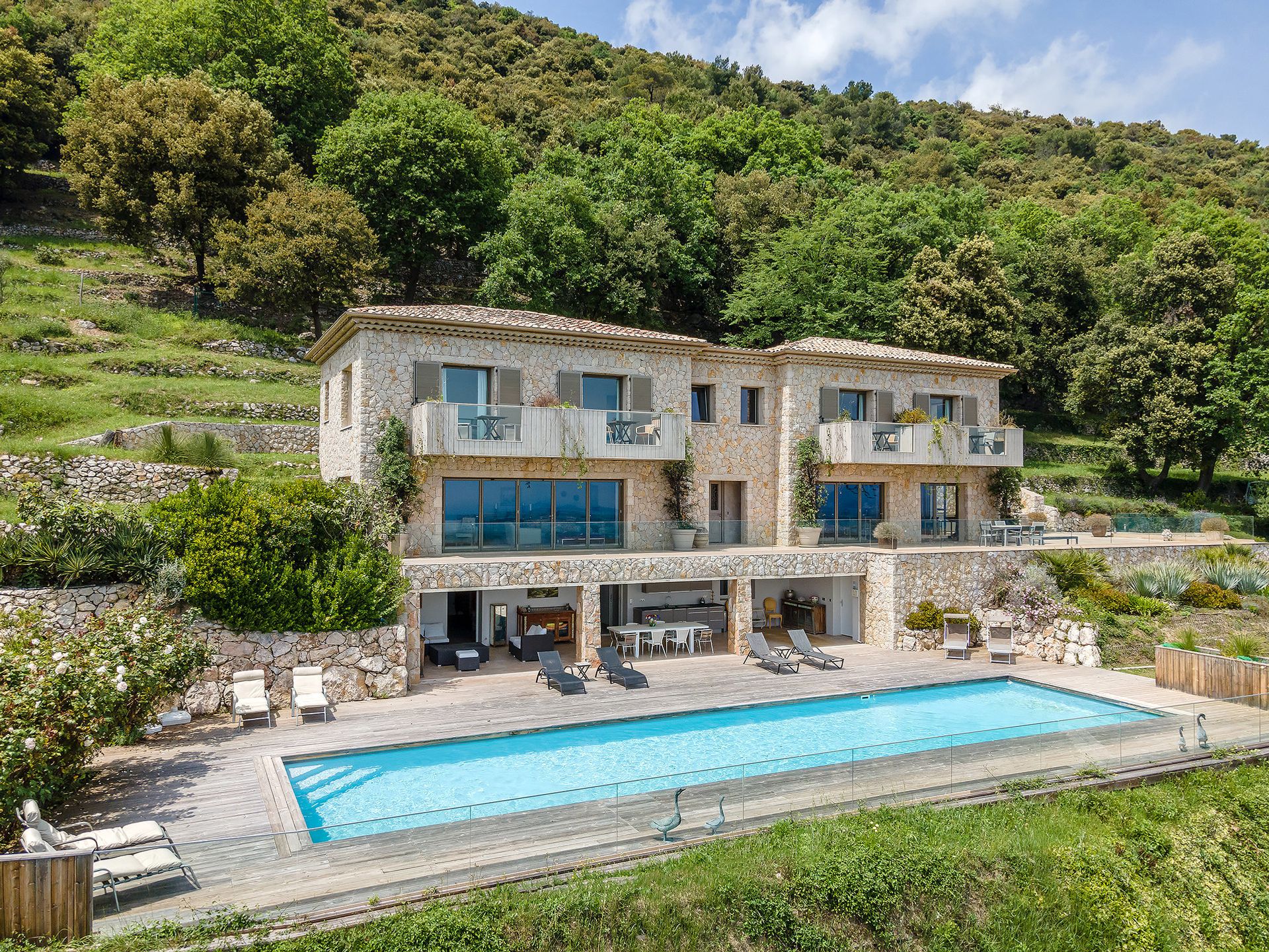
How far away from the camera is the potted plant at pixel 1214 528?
27.3 m

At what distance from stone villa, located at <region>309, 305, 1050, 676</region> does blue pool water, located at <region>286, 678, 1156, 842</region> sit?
4.59 m

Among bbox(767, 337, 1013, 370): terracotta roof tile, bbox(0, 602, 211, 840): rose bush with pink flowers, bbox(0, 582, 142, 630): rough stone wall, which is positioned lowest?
bbox(0, 602, 211, 840): rose bush with pink flowers

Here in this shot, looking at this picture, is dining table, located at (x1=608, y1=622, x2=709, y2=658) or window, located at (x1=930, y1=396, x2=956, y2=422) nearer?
dining table, located at (x1=608, y1=622, x2=709, y2=658)

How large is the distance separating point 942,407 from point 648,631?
1345 cm

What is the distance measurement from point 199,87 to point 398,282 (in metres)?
11.6

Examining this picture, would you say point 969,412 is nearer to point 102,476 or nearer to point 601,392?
point 601,392

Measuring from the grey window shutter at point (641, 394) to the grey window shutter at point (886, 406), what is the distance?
7796 millimetres

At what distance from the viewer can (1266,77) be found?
30109 millimetres

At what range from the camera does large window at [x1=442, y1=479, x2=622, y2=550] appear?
18234mm

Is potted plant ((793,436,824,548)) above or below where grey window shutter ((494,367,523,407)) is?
below

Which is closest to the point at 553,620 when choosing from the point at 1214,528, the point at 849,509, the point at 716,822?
the point at 849,509

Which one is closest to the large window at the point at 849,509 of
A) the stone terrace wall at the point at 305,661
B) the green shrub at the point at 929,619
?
the green shrub at the point at 929,619

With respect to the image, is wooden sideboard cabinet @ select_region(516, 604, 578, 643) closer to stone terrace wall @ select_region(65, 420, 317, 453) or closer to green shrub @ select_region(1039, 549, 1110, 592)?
stone terrace wall @ select_region(65, 420, 317, 453)

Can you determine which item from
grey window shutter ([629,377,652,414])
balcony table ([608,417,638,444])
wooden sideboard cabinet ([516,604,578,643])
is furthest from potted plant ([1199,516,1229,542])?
wooden sideboard cabinet ([516,604,578,643])
